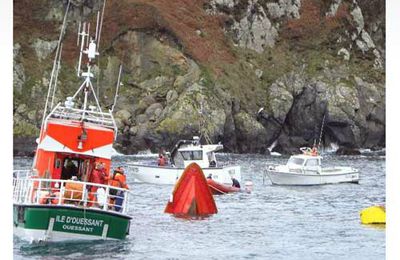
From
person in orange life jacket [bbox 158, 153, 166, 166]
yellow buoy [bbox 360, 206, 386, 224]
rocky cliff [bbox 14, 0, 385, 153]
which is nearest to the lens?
yellow buoy [bbox 360, 206, 386, 224]

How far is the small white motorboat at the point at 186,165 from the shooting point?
1420 centimetres

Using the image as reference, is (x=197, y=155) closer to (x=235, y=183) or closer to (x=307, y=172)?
(x=235, y=183)

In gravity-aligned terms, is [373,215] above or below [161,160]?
below

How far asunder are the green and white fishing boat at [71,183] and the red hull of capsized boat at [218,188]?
57.8 inches

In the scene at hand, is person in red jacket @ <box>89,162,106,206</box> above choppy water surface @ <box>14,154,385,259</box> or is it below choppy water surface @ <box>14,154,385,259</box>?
above

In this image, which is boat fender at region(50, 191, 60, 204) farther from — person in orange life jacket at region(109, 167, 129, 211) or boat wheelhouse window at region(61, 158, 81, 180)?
person in orange life jacket at region(109, 167, 129, 211)

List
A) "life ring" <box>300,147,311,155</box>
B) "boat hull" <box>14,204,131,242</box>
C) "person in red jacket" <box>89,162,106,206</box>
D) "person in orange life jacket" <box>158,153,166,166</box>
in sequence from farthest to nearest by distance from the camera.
A: "person in orange life jacket" <box>158,153,166,166</box> < "life ring" <box>300,147,311,155</box> < "person in red jacket" <box>89,162,106,206</box> < "boat hull" <box>14,204,131,242</box>

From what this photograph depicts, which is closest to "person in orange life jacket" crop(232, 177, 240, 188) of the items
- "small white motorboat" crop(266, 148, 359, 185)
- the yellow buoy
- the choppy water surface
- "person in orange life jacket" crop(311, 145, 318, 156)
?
the choppy water surface

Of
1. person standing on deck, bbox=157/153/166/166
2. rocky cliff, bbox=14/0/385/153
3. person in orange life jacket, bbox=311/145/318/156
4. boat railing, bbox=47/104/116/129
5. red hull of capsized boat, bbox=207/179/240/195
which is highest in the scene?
rocky cliff, bbox=14/0/385/153

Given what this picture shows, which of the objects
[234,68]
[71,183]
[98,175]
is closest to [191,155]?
[234,68]

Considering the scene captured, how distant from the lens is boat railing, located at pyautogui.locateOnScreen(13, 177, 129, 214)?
12.2 m

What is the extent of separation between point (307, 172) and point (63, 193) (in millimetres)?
3804

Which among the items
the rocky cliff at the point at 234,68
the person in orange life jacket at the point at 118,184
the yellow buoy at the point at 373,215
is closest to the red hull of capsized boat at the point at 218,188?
the rocky cliff at the point at 234,68

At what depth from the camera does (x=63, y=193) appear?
12.3 m
